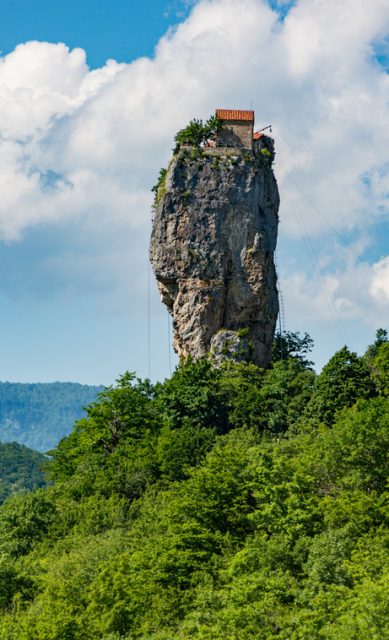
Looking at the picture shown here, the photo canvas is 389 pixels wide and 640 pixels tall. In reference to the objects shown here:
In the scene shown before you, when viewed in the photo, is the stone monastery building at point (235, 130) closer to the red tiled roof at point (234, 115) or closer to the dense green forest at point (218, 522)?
the red tiled roof at point (234, 115)

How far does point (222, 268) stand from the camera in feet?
240

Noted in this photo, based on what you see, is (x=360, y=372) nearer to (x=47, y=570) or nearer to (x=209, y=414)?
(x=209, y=414)

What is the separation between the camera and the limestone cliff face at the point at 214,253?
73125 millimetres

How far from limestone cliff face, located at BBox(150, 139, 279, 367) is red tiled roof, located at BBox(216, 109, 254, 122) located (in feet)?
7.56

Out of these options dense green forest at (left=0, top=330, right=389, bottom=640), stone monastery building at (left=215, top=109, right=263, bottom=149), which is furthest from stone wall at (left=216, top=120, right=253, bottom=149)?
dense green forest at (left=0, top=330, right=389, bottom=640)

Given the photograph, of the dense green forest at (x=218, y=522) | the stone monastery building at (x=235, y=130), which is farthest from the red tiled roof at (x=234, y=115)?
the dense green forest at (x=218, y=522)

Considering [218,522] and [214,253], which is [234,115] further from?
[218,522]

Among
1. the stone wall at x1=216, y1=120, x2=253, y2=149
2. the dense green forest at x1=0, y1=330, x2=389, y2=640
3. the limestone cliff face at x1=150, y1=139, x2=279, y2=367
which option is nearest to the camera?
the dense green forest at x1=0, y1=330, x2=389, y2=640

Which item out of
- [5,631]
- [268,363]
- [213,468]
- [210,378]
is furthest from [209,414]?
[5,631]

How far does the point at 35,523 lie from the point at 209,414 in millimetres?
14522

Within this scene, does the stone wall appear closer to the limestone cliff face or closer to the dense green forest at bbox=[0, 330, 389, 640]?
the limestone cliff face

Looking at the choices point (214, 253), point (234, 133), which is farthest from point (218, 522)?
point (234, 133)

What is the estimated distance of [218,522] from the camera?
44344 mm

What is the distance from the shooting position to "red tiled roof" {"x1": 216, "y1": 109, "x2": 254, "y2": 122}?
75125 mm
